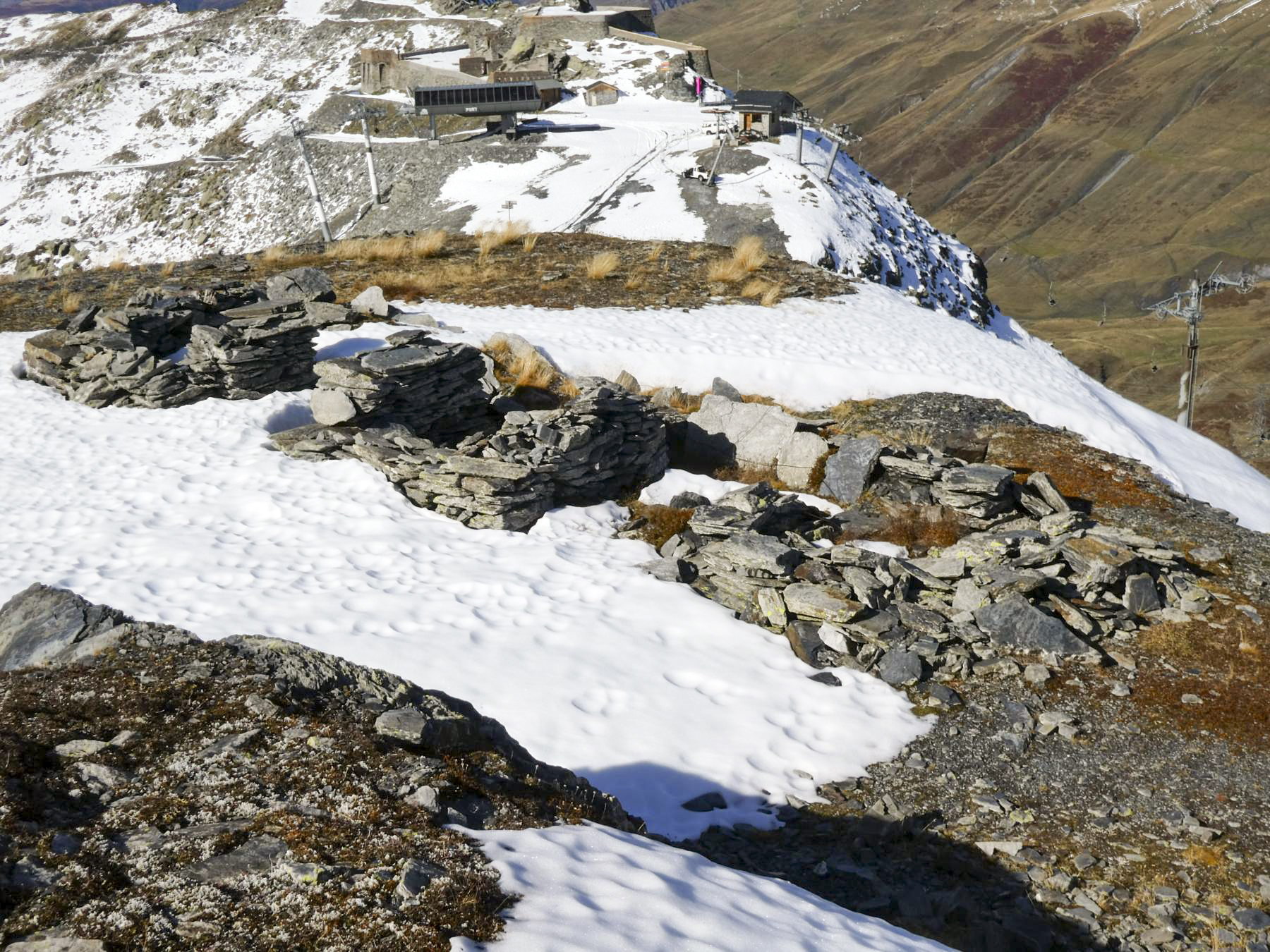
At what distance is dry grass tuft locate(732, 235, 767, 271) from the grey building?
68.9ft

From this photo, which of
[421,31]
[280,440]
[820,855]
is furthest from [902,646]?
[421,31]

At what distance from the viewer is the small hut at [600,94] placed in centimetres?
6219

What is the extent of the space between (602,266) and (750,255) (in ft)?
16.2

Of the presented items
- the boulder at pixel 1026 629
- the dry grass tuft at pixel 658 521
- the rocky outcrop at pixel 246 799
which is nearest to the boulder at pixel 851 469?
the dry grass tuft at pixel 658 521

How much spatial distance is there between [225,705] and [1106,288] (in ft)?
629

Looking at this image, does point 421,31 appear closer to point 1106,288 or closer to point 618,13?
point 618,13

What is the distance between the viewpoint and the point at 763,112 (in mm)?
48250

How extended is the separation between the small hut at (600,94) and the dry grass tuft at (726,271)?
38.7 meters

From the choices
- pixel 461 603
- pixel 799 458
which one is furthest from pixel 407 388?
pixel 799 458

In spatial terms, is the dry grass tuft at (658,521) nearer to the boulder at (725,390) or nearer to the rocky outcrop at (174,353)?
the boulder at (725,390)

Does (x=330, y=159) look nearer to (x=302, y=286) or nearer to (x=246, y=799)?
(x=302, y=286)

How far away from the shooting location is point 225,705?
6.98m

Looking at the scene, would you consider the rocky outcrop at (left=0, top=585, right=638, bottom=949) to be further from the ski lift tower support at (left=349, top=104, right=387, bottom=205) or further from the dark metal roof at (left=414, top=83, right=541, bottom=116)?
the dark metal roof at (left=414, top=83, right=541, bottom=116)

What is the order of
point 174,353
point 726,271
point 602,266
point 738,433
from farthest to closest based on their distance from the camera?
point 726,271, point 602,266, point 174,353, point 738,433
